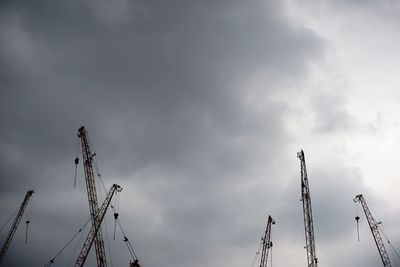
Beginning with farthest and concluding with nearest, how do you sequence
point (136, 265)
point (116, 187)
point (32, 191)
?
point (32, 191) → point (116, 187) → point (136, 265)

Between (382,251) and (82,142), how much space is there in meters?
104

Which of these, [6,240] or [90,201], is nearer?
A: [90,201]

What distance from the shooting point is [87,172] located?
113625mm

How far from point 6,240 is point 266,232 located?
95707 mm

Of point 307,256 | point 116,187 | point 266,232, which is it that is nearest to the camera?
point 116,187

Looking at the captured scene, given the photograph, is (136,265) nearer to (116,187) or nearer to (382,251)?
(116,187)

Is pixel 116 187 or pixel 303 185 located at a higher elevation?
pixel 303 185

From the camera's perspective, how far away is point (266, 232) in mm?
142250

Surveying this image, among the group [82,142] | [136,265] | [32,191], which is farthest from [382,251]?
[32,191]

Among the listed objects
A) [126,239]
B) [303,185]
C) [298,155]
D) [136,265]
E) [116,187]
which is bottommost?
[136,265]

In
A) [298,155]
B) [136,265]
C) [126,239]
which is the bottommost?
[136,265]

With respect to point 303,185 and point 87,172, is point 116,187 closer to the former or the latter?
point 87,172

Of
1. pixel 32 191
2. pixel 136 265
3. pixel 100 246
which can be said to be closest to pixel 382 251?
pixel 136 265

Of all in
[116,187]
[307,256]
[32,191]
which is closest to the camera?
[116,187]
